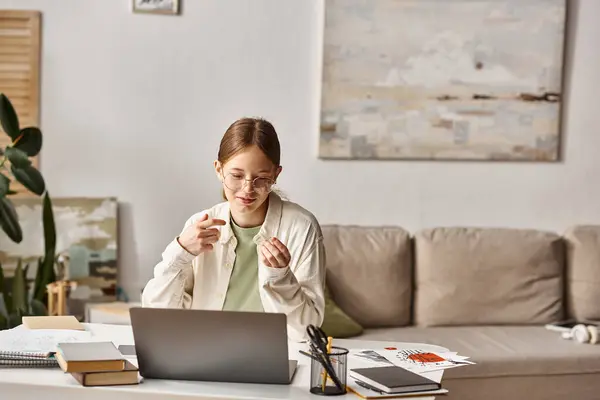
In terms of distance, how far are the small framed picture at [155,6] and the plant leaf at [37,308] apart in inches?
54.7

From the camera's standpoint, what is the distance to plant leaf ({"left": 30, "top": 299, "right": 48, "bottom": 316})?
11.3 ft

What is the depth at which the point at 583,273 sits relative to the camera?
12.5ft

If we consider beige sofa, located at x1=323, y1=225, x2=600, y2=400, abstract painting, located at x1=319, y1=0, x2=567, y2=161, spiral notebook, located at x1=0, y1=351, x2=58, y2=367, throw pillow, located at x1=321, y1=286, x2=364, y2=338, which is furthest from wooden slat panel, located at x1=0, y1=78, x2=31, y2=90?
spiral notebook, located at x1=0, y1=351, x2=58, y2=367

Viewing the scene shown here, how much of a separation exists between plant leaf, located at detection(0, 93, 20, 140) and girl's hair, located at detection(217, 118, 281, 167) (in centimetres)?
153

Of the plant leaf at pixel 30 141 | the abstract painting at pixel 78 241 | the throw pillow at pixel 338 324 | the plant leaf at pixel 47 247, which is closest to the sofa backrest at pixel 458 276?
the throw pillow at pixel 338 324

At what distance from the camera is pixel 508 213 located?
4.01 meters

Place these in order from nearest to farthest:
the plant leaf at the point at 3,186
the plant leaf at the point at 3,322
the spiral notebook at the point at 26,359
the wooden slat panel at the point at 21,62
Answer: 1. the spiral notebook at the point at 26,359
2. the plant leaf at the point at 3,186
3. the plant leaf at the point at 3,322
4. the wooden slat panel at the point at 21,62

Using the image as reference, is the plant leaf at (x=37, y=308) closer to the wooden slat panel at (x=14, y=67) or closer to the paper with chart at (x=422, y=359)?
the wooden slat panel at (x=14, y=67)

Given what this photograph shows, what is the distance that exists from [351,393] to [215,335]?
30 cm

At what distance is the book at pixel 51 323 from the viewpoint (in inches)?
85.2

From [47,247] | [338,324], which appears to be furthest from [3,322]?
[338,324]

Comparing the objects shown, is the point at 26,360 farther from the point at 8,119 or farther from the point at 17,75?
the point at 17,75

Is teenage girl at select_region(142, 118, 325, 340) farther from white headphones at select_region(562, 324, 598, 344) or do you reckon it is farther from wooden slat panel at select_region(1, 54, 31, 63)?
wooden slat panel at select_region(1, 54, 31, 63)

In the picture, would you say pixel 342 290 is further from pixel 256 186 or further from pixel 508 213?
pixel 256 186
